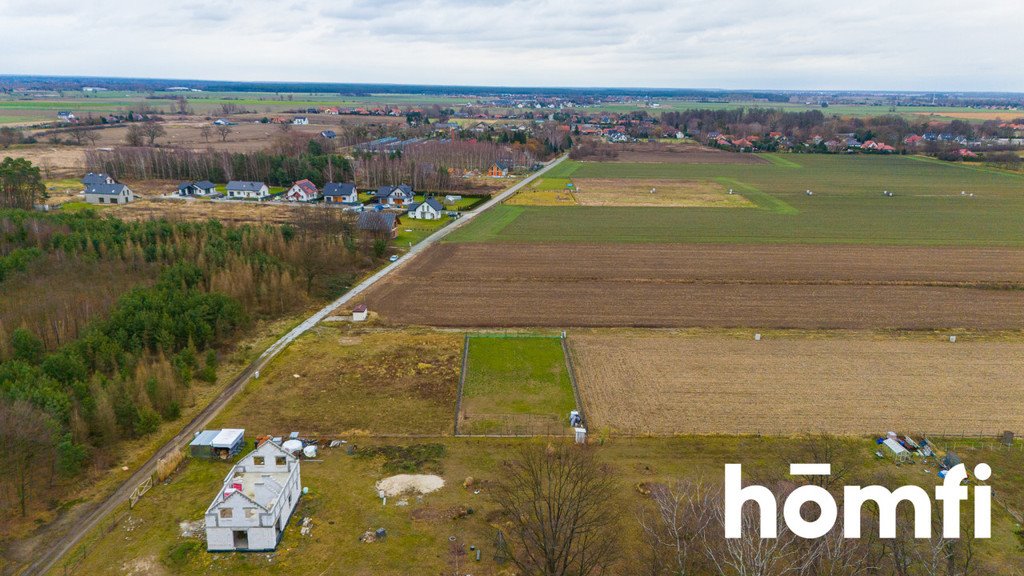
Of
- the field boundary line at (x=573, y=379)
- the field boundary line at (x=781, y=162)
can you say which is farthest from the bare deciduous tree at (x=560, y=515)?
the field boundary line at (x=781, y=162)

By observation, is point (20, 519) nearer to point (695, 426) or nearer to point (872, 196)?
point (695, 426)

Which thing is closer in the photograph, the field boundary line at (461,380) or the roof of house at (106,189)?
the field boundary line at (461,380)

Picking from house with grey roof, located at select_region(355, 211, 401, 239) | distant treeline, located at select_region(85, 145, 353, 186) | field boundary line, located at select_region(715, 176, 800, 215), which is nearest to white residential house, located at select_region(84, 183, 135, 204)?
distant treeline, located at select_region(85, 145, 353, 186)

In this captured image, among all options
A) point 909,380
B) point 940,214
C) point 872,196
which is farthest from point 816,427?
point 872,196

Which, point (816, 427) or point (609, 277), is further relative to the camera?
point (609, 277)

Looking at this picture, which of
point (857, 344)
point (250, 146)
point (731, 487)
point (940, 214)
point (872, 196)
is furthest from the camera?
point (250, 146)

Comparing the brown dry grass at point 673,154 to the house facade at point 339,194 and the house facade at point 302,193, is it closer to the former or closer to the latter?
the house facade at point 339,194

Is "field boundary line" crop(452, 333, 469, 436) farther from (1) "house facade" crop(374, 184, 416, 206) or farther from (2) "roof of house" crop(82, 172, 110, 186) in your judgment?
(2) "roof of house" crop(82, 172, 110, 186)
